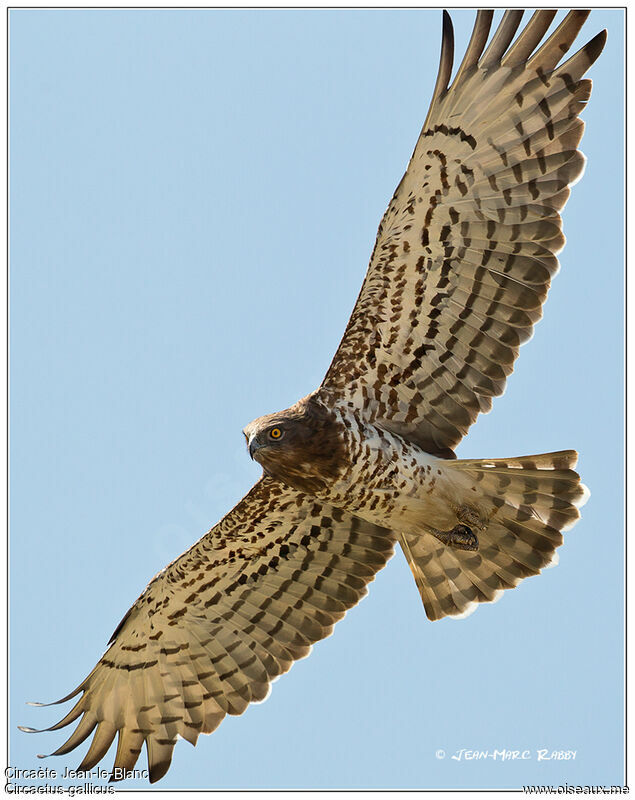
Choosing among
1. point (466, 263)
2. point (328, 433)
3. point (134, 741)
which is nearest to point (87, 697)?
point (134, 741)

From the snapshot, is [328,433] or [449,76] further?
[328,433]

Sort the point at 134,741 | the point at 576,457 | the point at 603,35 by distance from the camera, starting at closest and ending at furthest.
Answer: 1. the point at 603,35
2. the point at 576,457
3. the point at 134,741

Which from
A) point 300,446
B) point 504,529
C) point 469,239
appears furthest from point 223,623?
point 469,239

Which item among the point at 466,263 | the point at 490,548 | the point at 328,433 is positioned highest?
the point at 466,263

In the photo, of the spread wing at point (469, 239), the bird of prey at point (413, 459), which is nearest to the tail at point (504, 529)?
the bird of prey at point (413, 459)

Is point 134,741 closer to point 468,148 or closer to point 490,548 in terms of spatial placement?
point 490,548

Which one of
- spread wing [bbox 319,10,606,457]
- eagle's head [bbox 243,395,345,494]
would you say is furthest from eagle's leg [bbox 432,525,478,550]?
eagle's head [bbox 243,395,345,494]

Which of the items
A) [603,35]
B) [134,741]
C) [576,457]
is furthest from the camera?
[134,741]
